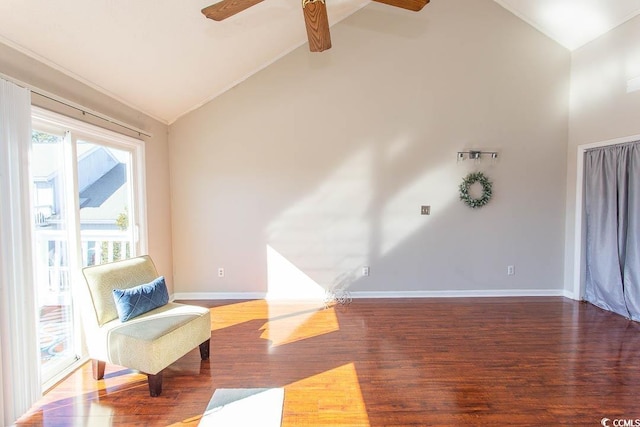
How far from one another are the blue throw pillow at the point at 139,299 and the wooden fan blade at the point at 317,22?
2.43 metres

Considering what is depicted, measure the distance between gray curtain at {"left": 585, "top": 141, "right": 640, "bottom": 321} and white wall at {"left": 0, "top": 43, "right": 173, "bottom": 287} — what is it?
18.0 feet

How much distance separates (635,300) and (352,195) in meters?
3.38

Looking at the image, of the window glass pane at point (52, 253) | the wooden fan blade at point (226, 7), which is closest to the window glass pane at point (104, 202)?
the window glass pane at point (52, 253)

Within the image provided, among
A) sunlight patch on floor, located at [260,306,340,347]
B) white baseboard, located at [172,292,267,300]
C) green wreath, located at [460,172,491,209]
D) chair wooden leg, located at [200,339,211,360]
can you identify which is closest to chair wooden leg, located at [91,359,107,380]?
chair wooden leg, located at [200,339,211,360]

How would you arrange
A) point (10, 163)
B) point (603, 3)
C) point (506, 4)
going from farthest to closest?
point (506, 4) → point (603, 3) → point (10, 163)

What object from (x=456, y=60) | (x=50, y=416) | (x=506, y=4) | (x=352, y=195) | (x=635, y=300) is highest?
(x=506, y=4)

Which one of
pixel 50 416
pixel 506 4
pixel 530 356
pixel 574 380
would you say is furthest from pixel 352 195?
pixel 50 416

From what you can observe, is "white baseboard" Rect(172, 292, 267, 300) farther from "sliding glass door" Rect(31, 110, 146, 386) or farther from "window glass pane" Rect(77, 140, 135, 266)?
"sliding glass door" Rect(31, 110, 146, 386)

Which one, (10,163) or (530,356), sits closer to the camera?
(10,163)

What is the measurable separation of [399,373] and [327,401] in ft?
2.19

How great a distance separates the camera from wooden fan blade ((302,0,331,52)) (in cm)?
201

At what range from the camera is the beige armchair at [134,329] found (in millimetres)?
2227

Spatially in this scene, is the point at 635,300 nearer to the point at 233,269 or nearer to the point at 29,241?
the point at 233,269

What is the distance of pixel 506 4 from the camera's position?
411 centimetres
